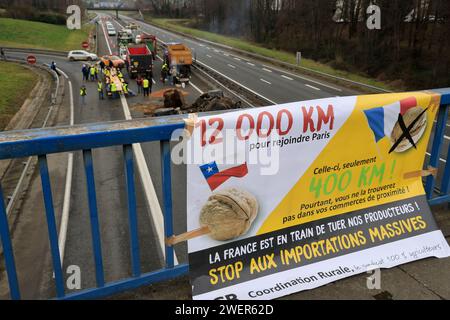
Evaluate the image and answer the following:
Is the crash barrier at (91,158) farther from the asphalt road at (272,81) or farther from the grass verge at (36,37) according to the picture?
the grass verge at (36,37)

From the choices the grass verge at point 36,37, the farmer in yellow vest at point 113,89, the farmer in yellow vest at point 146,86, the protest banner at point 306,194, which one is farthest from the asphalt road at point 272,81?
the grass verge at point 36,37

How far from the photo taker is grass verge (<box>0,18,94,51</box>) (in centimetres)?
5481

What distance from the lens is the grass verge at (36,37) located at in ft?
180

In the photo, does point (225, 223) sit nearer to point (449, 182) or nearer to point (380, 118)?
point (380, 118)

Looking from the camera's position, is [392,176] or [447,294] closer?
[447,294]

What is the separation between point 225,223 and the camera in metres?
3.24

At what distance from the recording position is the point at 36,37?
2324 inches

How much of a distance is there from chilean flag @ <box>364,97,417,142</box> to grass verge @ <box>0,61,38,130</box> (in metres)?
19.0

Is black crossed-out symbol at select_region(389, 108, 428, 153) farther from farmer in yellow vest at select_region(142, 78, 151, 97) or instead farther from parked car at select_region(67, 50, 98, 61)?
parked car at select_region(67, 50, 98, 61)

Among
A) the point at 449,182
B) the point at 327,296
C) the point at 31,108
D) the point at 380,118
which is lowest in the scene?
the point at 31,108

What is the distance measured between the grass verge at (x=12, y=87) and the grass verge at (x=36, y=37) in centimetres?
1630

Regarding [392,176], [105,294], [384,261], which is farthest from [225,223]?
[392,176]
